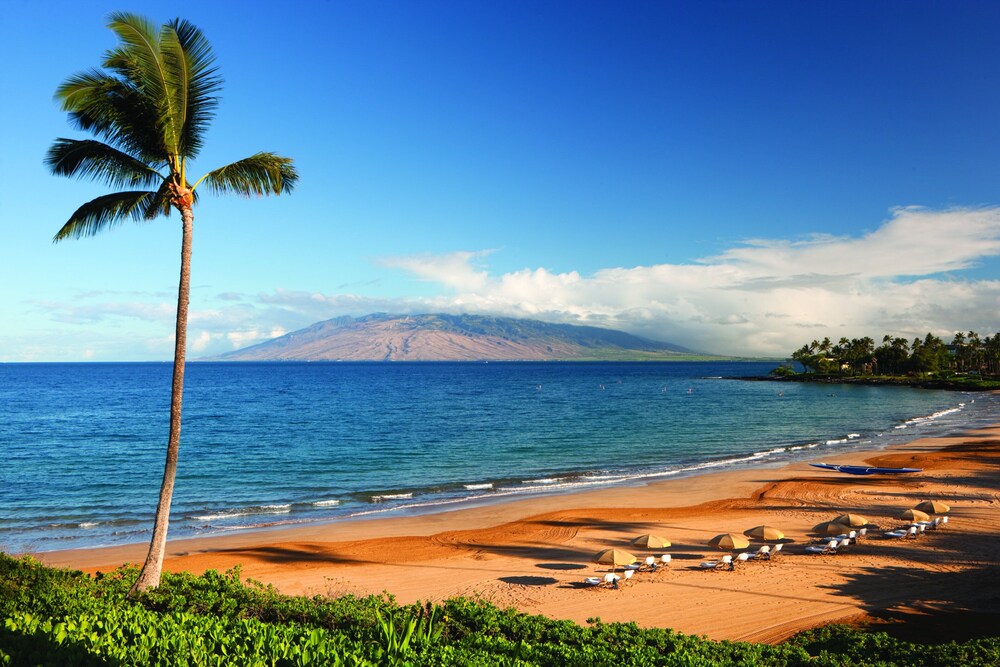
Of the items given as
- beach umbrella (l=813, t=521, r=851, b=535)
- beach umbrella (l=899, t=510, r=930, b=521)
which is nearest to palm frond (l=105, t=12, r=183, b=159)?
beach umbrella (l=813, t=521, r=851, b=535)

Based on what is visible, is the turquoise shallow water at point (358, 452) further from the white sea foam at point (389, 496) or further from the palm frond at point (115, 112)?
the palm frond at point (115, 112)

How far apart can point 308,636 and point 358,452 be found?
35.9 m

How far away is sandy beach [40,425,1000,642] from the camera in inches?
566

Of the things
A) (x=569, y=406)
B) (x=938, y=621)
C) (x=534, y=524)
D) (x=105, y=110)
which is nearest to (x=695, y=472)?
(x=534, y=524)

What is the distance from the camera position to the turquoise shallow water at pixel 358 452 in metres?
26.4

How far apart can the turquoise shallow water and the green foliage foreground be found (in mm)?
13815

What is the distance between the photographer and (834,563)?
17.8 meters

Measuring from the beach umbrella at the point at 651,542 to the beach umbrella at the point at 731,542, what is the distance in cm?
151

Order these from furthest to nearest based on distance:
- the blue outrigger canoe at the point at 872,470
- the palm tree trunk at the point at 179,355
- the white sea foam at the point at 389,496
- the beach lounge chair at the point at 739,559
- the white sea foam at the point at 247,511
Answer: the blue outrigger canoe at the point at 872,470, the white sea foam at the point at 389,496, the white sea foam at the point at 247,511, the beach lounge chair at the point at 739,559, the palm tree trunk at the point at 179,355

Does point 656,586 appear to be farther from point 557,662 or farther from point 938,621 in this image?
point 557,662

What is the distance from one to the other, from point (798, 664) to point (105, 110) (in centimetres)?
1511

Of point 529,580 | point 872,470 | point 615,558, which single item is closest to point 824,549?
point 615,558

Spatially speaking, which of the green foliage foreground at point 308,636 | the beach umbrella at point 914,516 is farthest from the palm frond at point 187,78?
the beach umbrella at point 914,516

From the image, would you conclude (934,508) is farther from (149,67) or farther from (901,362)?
(901,362)
